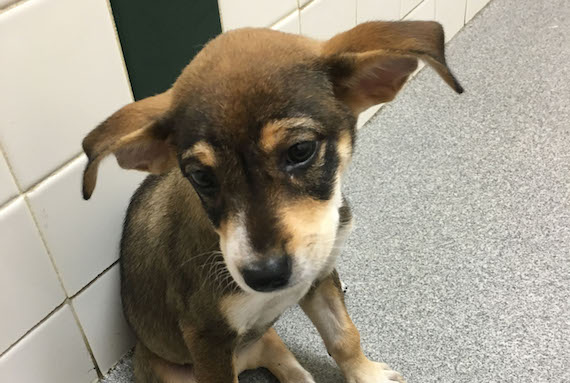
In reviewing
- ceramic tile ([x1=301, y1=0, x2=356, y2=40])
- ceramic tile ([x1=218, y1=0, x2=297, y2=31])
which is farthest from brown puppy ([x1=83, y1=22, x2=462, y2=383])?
ceramic tile ([x1=301, y1=0, x2=356, y2=40])

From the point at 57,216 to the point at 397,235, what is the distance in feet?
2.98

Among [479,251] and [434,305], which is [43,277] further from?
[479,251]

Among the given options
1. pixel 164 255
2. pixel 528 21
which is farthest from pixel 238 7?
pixel 528 21

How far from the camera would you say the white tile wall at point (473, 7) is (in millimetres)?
2534

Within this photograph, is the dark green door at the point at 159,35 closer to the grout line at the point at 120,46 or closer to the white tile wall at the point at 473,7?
the grout line at the point at 120,46

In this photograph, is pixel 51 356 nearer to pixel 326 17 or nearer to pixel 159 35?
pixel 159 35

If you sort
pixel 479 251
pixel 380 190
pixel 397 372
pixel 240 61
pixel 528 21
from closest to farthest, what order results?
pixel 240 61 → pixel 397 372 → pixel 479 251 → pixel 380 190 → pixel 528 21

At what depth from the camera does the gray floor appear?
1361mm

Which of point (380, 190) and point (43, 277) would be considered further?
point (380, 190)

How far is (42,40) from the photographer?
3.43 ft

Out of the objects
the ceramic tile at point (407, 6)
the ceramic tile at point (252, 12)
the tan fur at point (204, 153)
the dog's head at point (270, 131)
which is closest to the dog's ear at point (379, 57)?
the dog's head at point (270, 131)

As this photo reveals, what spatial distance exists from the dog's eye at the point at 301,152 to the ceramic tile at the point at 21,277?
0.57 meters

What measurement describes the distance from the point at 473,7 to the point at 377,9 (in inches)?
30.5

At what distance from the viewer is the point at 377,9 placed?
2.02m
